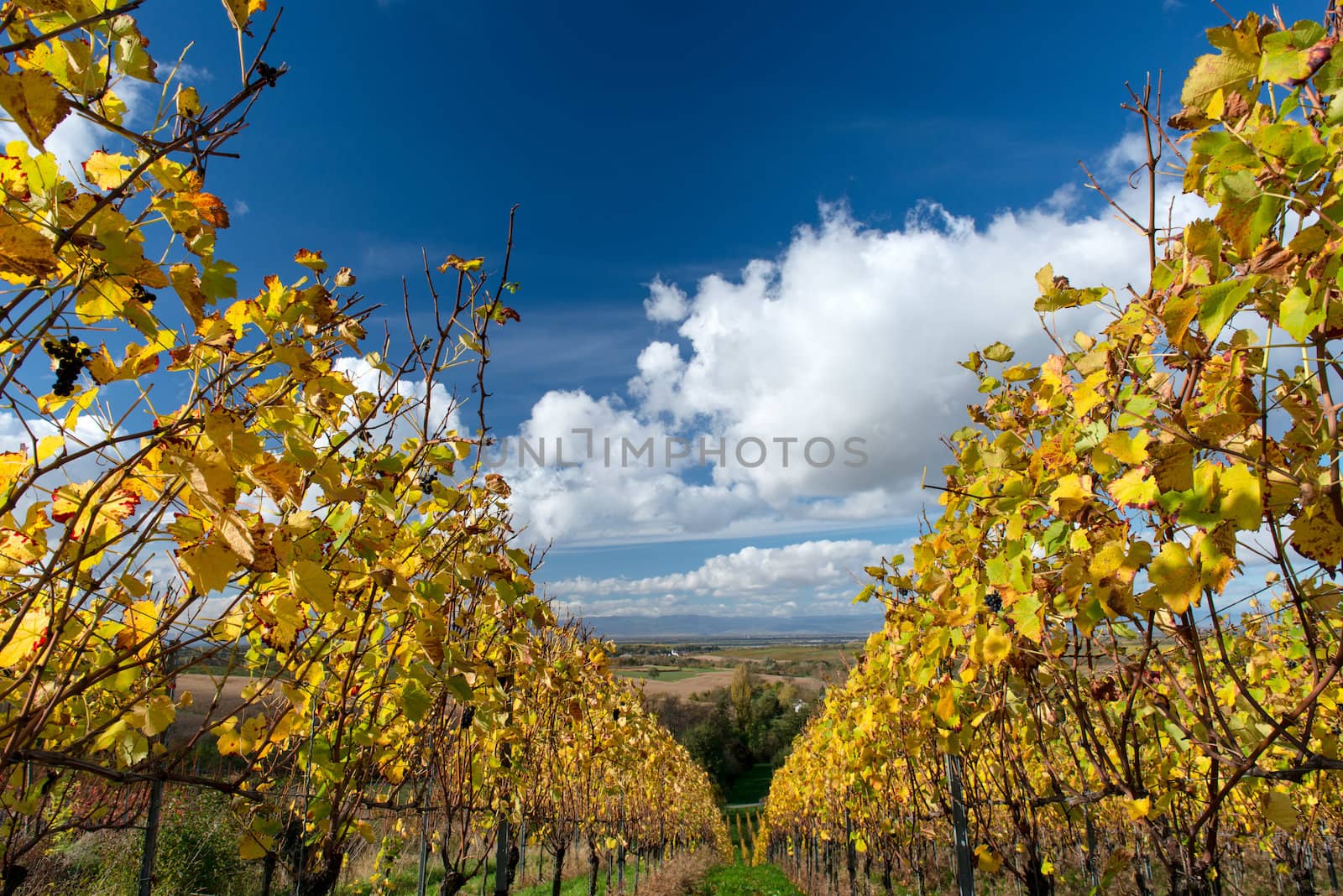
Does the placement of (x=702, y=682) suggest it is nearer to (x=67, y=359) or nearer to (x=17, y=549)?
(x=17, y=549)

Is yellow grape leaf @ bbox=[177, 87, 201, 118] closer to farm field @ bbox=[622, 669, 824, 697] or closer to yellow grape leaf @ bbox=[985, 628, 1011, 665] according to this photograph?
yellow grape leaf @ bbox=[985, 628, 1011, 665]

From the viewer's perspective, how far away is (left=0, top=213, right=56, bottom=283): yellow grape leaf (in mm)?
697

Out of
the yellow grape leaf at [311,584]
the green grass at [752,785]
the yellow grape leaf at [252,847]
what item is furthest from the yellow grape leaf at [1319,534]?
the green grass at [752,785]

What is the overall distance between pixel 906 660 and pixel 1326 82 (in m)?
2.27

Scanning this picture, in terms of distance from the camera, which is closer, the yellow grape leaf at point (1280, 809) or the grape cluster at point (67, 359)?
the grape cluster at point (67, 359)

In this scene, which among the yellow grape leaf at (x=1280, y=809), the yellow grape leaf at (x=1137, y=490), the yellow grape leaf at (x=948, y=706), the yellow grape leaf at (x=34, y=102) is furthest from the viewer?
the yellow grape leaf at (x=948, y=706)

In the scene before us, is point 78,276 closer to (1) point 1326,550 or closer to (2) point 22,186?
(2) point 22,186

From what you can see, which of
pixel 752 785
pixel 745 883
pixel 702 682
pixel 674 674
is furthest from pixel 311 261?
pixel 674 674

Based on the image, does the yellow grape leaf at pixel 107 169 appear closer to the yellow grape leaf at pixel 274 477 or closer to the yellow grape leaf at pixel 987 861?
the yellow grape leaf at pixel 274 477

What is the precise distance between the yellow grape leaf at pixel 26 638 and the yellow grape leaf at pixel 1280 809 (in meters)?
2.39

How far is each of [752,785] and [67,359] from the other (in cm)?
5216

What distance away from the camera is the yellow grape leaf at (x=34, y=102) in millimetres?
672

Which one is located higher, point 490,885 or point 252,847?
point 252,847

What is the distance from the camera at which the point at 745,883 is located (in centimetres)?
1669
